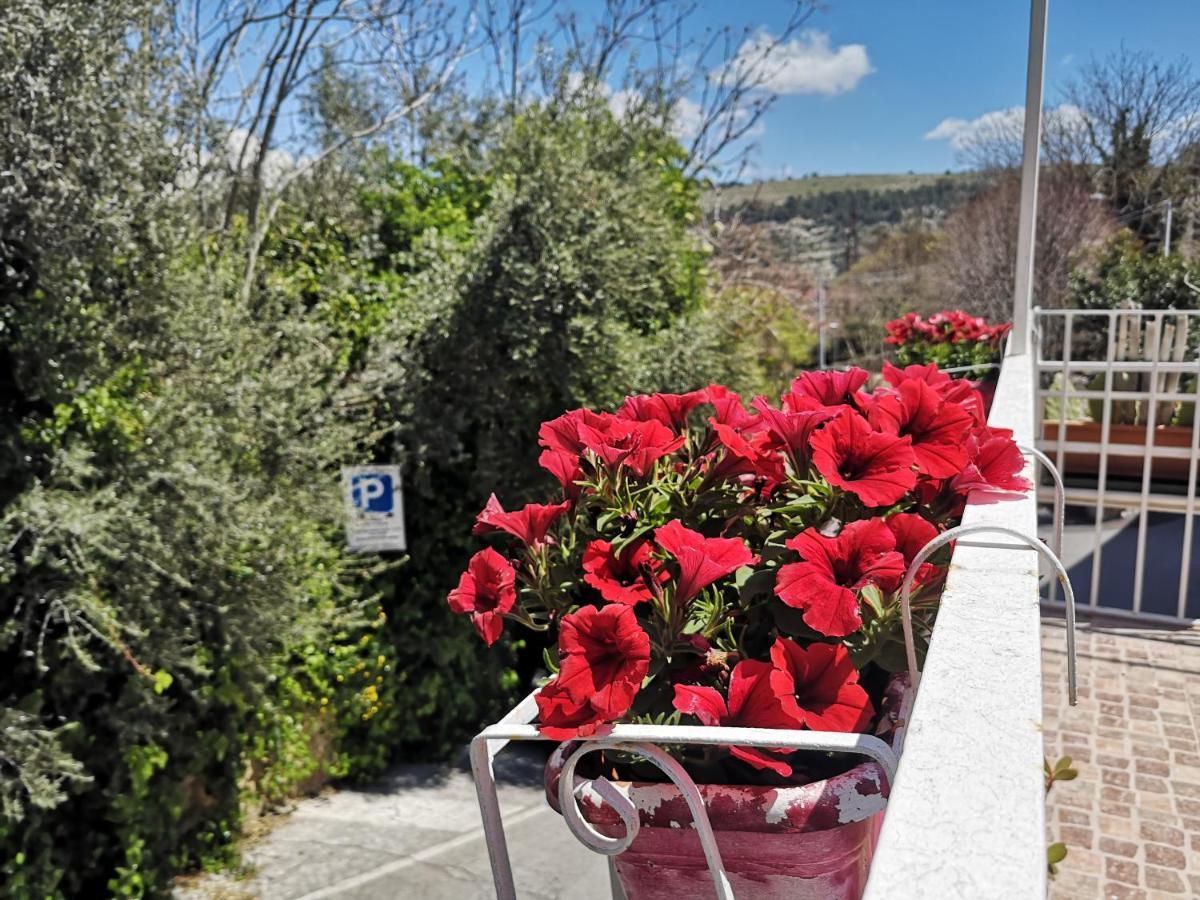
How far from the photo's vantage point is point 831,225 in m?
20.7

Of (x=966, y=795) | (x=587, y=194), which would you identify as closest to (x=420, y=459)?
(x=587, y=194)

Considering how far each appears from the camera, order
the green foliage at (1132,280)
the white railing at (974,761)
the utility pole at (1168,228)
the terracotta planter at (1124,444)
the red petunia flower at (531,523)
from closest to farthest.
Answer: the white railing at (974,761) → the red petunia flower at (531,523) → the terracotta planter at (1124,444) → the green foliage at (1132,280) → the utility pole at (1168,228)

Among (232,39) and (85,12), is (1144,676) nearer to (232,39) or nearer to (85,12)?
(85,12)

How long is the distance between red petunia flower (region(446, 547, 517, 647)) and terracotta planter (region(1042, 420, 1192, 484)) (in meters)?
3.46

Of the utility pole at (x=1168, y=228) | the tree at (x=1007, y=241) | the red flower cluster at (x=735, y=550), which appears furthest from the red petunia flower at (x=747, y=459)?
the utility pole at (x=1168, y=228)

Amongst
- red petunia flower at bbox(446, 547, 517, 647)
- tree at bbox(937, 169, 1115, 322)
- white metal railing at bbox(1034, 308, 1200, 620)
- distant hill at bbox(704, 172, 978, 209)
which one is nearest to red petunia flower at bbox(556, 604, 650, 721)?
red petunia flower at bbox(446, 547, 517, 647)

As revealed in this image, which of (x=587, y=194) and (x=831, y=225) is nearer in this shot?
(x=587, y=194)

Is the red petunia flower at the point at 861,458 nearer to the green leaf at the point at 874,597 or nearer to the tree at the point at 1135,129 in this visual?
the green leaf at the point at 874,597

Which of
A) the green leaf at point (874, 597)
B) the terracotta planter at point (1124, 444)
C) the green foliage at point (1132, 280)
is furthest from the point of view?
the green foliage at point (1132, 280)

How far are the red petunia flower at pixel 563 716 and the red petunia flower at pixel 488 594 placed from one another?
0.13 m

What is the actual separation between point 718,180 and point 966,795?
8.52 meters

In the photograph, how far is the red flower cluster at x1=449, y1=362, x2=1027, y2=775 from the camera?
0.63m

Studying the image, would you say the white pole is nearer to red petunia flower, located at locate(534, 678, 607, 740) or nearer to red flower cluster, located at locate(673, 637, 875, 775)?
red flower cluster, located at locate(673, 637, 875, 775)

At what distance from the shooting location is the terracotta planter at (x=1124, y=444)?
348 centimetres
